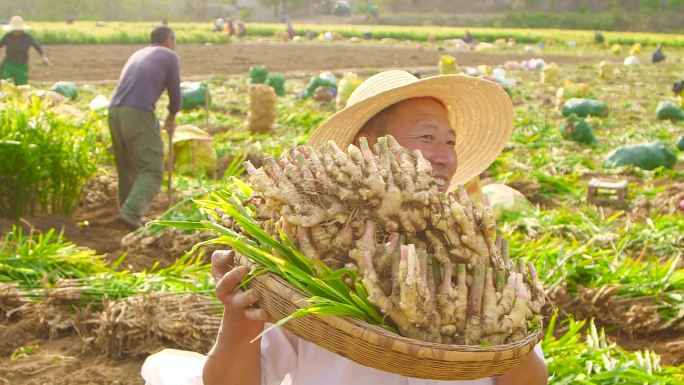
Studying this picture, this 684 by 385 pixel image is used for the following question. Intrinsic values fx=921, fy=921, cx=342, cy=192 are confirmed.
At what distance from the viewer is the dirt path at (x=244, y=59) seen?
21984 millimetres

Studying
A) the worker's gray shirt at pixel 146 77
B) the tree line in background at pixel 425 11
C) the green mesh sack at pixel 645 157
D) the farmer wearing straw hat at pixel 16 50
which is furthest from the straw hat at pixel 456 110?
the tree line in background at pixel 425 11

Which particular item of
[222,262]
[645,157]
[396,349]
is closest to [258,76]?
[645,157]

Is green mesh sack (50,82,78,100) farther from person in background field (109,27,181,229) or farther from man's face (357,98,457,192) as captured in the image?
man's face (357,98,457,192)

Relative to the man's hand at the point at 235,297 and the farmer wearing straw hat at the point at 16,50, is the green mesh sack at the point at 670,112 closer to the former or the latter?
the farmer wearing straw hat at the point at 16,50

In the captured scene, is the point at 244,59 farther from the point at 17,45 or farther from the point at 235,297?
the point at 235,297

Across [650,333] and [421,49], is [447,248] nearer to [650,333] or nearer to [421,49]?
[650,333]

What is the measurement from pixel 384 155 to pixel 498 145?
105 centimetres

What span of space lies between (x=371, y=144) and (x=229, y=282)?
0.66 metres

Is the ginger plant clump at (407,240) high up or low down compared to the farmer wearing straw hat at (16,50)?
up

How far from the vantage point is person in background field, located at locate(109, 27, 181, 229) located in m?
7.50

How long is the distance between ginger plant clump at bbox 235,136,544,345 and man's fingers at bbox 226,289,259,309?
0.15m

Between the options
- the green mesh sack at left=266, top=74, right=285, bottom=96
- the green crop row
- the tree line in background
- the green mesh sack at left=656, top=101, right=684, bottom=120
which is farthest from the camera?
the tree line in background

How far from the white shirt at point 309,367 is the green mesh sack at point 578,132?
33.5 feet

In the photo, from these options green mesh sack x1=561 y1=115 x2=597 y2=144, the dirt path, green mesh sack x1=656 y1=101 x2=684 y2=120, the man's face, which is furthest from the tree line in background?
the man's face
